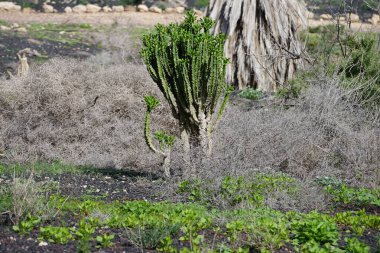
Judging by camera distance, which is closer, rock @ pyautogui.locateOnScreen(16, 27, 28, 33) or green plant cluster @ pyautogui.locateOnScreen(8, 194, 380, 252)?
green plant cluster @ pyautogui.locateOnScreen(8, 194, 380, 252)

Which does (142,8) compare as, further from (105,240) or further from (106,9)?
(105,240)

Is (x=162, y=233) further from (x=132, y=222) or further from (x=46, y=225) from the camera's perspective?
(x=46, y=225)

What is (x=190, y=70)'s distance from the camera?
30.0ft

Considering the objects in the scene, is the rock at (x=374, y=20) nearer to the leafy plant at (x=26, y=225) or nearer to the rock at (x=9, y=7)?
the rock at (x=9, y=7)

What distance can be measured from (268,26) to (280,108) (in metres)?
4.30

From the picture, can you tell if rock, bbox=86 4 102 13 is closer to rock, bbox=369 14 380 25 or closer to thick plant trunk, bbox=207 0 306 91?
rock, bbox=369 14 380 25

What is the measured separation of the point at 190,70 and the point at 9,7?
A: 858 inches

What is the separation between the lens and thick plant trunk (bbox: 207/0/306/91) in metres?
16.1

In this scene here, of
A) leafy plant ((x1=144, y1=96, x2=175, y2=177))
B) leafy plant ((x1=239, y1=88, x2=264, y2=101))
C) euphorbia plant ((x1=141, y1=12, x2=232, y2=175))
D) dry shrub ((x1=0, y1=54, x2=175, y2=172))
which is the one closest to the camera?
leafy plant ((x1=144, y1=96, x2=175, y2=177))

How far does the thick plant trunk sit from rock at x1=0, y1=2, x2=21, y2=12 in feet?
50.8

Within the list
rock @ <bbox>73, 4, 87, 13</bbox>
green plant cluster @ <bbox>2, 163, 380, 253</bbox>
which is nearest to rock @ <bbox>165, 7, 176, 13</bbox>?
rock @ <bbox>73, 4, 87, 13</bbox>

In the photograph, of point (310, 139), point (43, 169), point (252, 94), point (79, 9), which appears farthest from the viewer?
point (79, 9)

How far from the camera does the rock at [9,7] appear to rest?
2873 centimetres

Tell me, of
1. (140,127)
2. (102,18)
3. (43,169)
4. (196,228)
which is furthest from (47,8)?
(196,228)
